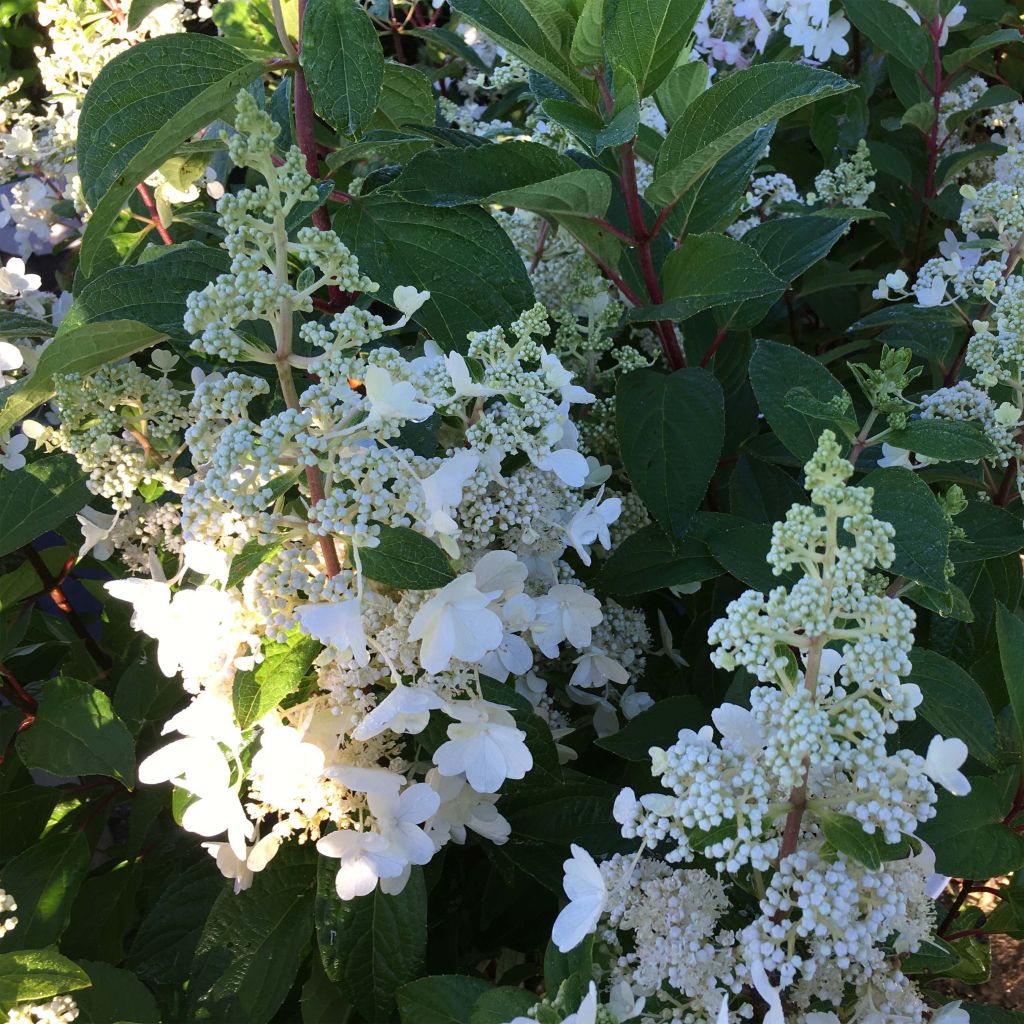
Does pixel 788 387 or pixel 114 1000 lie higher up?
pixel 788 387

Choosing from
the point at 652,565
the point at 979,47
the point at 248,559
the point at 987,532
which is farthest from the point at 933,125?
the point at 248,559

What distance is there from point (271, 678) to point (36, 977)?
0.27 metres

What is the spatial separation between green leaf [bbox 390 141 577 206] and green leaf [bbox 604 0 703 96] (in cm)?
9

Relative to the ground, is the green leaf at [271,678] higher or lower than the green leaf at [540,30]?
lower

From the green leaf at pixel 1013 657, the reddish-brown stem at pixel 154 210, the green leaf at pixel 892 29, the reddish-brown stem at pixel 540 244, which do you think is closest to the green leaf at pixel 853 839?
the green leaf at pixel 1013 657

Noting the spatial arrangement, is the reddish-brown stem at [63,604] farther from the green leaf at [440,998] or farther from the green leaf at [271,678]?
the green leaf at [440,998]

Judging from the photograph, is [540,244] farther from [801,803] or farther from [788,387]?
[801,803]

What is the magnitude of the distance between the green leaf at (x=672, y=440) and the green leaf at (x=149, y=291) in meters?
0.36

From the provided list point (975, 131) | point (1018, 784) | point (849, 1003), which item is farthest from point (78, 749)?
point (975, 131)

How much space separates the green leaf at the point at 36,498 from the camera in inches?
37.5

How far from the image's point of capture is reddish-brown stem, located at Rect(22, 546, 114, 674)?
3.75 ft

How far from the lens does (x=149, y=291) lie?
2.70ft

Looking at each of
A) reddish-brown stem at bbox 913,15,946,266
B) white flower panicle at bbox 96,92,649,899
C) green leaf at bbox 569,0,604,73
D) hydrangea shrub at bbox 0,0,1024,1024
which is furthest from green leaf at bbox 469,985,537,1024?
reddish-brown stem at bbox 913,15,946,266

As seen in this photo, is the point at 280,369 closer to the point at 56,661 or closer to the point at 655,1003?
the point at 655,1003
